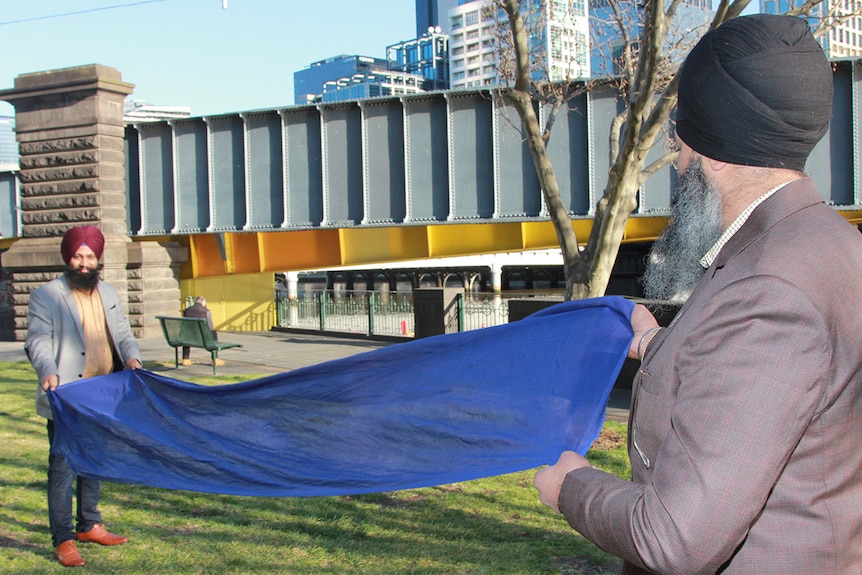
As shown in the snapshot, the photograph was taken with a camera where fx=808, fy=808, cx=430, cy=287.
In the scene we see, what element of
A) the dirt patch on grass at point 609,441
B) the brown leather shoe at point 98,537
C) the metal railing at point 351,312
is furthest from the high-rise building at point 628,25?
the metal railing at point 351,312

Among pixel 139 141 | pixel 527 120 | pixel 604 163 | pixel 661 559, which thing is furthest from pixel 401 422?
pixel 139 141

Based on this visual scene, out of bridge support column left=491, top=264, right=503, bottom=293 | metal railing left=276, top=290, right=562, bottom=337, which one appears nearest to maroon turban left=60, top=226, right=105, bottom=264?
metal railing left=276, top=290, right=562, bottom=337

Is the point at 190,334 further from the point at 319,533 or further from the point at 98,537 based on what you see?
the point at 319,533

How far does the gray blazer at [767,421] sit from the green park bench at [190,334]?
13.0 metres

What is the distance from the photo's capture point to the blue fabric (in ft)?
11.5

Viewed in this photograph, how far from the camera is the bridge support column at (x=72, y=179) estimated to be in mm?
19250

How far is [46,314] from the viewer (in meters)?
5.38

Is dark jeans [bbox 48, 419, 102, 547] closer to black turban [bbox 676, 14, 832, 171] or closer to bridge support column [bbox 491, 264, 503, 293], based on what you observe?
black turban [bbox 676, 14, 832, 171]

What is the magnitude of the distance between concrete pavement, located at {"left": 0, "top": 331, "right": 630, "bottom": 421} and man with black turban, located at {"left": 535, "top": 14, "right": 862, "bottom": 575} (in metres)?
8.92

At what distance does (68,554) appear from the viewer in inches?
205

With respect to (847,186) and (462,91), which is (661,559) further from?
(462,91)

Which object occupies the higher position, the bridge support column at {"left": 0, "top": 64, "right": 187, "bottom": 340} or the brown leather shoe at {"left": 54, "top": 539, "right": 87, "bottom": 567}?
the bridge support column at {"left": 0, "top": 64, "right": 187, "bottom": 340}

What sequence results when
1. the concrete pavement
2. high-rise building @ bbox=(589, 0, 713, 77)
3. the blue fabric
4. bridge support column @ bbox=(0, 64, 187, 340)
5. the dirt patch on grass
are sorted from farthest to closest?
bridge support column @ bbox=(0, 64, 187, 340) < the concrete pavement < high-rise building @ bbox=(589, 0, 713, 77) < the dirt patch on grass < the blue fabric

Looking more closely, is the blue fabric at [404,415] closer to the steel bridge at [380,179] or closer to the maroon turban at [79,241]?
the maroon turban at [79,241]
